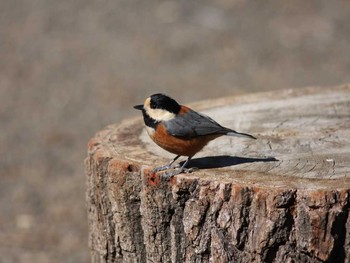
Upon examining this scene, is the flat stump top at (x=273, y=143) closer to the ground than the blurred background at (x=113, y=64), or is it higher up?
closer to the ground

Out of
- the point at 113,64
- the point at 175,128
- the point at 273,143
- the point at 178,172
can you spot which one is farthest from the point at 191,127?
the point at 113,64

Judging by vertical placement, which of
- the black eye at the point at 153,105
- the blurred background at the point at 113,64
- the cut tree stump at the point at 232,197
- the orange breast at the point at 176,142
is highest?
the blurred background at the point at 113,64

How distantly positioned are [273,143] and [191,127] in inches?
23.0

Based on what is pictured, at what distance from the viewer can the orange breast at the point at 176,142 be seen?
3.93 metres

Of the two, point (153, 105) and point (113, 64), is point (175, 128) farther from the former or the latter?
point (113, 64)

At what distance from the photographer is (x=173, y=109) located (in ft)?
13.1

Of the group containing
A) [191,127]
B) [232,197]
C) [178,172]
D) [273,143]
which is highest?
[191,127]

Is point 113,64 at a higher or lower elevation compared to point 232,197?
higher

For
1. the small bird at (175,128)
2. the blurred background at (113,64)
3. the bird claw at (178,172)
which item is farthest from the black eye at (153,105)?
the blurred background at (113,64)

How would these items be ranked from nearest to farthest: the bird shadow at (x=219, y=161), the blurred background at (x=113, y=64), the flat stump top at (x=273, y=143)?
1. the flat stump top at (x=273, y=143)
2. the bird shadow at (x=219, y=161)
3. the blurred background at (x=113, y=64)

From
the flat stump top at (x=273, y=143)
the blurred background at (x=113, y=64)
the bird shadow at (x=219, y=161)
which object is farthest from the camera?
the blurred background at (x=113, y=64)

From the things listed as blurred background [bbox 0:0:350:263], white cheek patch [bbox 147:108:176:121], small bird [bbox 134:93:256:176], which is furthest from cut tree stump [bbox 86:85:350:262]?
blurred background [bbox 0:0:350:263]

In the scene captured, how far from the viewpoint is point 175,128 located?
394 centimetres

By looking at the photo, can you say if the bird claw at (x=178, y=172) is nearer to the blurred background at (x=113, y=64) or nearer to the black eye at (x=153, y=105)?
the black eye at (x=153, y=105)
